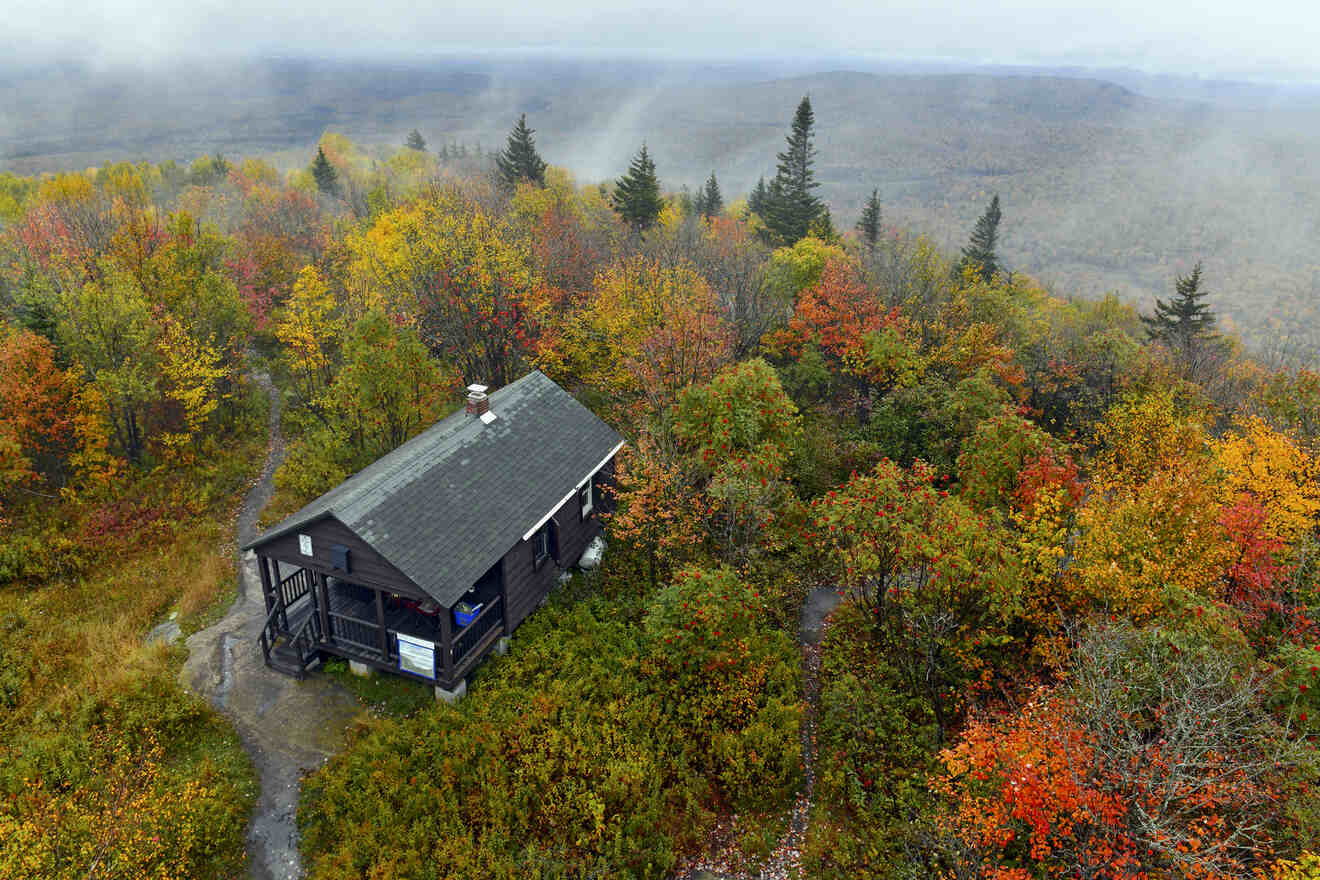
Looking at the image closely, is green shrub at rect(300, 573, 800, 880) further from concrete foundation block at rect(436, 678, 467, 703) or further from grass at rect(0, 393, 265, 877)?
grass at rect(0, 393, 265, 877)

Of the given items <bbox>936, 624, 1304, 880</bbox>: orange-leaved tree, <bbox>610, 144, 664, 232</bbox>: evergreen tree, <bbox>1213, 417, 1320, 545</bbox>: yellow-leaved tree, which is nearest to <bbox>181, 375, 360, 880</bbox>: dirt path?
<bbox>936, 624, 1304, 880</bbox>: orange-leaved tree

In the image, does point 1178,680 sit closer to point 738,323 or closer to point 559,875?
point 559,875

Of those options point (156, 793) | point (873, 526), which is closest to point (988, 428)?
point (873, 526)

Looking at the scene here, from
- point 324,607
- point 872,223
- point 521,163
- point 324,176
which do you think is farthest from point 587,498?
point 324,176

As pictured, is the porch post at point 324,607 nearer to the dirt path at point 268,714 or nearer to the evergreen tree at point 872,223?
the dirt path at point 268,714

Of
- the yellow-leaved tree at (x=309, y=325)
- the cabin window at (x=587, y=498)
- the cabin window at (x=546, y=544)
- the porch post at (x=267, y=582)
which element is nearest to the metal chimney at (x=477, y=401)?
the cabin window at (x=587, y=498)

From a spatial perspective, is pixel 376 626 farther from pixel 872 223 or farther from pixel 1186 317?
pixel 872 223
